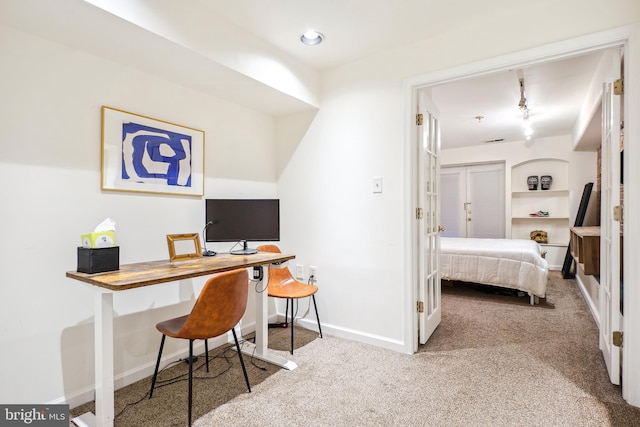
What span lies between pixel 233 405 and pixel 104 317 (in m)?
0.85

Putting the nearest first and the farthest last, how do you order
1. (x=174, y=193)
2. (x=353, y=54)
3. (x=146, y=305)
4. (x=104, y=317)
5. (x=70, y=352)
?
(x=104, y=317)
(x=70, y=352)
(x=146, y=305)
(x=174, y=193)
(x=353, y=54)

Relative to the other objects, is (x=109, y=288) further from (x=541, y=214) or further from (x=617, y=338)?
(x=541, y=214)

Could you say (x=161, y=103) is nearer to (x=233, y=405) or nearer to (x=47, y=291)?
(x=47, y=291)

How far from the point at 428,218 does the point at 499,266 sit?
1.86 m

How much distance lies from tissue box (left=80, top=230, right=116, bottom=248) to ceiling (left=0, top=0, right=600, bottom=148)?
106cm

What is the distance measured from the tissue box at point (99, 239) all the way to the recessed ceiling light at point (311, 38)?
1811 mm

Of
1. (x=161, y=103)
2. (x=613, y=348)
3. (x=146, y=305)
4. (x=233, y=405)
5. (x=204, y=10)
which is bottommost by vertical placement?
(x=233, y=405)

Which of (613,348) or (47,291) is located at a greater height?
(47,291)

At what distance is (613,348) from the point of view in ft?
6.60

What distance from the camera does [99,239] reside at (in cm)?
173

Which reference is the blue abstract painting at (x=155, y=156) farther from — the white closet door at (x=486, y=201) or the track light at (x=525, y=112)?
the white closet door at (x=486, y=201)

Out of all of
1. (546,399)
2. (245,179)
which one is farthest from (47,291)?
(546,399)

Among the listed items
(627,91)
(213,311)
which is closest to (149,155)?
(213,311)

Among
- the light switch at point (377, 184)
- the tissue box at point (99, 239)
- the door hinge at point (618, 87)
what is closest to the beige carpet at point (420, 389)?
the tissue box at point (99, 239)
